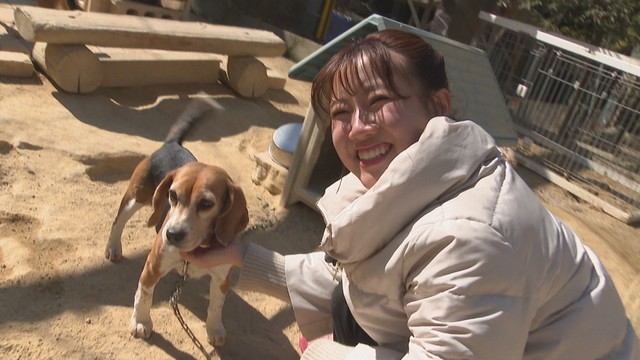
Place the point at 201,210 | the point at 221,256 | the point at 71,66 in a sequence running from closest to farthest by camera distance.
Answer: the point at 221,256 < the point at 201,210 < the point at 71,66

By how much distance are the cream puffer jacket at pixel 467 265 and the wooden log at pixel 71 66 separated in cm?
399

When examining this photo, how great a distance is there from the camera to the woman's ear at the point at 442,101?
156 cm

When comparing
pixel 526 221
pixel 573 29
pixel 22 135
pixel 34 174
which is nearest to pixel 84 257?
pixel 34 174

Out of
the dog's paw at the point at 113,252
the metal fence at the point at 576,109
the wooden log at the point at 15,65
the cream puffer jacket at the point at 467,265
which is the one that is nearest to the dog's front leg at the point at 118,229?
the dog's paw at the point at 113,252

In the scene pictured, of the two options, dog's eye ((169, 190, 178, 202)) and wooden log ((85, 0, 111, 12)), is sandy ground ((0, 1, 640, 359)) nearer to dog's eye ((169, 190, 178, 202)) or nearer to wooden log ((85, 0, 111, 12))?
dog's eye ((169, 190, 178, 202))

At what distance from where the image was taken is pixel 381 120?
4.91ft

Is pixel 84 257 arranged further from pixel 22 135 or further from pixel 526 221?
pixel 526 221

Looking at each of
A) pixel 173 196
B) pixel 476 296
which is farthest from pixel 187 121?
pixel 476 296

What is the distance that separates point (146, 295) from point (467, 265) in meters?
1.82

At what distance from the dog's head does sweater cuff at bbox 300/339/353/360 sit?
79cm

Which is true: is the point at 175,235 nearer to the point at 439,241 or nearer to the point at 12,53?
the point at 439,241

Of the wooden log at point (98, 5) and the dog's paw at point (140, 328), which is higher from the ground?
the wooden log at point (98, 5)

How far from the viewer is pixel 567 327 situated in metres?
1.41

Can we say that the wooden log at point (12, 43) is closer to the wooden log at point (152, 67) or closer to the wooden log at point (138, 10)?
the wooden log at point (152, 67)
